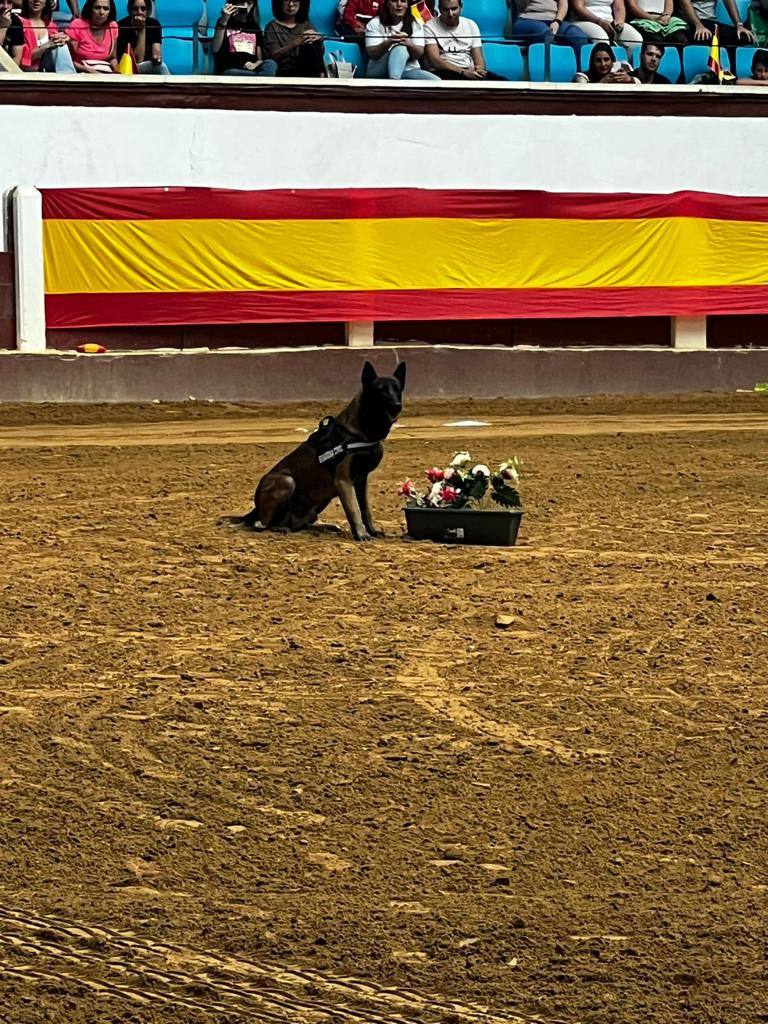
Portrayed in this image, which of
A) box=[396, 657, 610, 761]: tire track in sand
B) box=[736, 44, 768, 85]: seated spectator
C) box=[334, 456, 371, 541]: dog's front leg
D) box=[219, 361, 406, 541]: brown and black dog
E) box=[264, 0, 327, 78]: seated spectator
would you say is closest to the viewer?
box=[396, 657, 610, 761]: tire track in sand

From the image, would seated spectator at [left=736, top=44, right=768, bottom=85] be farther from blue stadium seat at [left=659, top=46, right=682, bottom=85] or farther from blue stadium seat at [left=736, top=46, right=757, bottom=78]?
blue stadium seat at [left=659, top=46, right=682, bottom=85]

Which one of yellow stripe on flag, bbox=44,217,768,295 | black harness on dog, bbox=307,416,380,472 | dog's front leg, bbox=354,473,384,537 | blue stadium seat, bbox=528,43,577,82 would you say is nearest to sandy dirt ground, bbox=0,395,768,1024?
dog's front leg, bbox=354,473,384,537

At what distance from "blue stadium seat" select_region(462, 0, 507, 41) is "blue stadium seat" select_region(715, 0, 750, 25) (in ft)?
9.85

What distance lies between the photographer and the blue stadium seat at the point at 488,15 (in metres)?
22.8

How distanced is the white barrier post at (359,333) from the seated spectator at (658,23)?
18.2 feet

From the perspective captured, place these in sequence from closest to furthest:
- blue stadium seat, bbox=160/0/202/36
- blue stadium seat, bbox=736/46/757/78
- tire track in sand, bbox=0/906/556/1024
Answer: tire track in sand, bbox=0/906/556/1024 < blue stadium seat, bbox=160/0/202/36 < blue stadium seat, bbox=736/46/757/78

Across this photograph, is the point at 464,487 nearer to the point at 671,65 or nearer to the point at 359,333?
the point at 359,333

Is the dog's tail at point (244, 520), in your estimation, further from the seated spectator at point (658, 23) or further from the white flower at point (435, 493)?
the seated spectator at point (658, 23)

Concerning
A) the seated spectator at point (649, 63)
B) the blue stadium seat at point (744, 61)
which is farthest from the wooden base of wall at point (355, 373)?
the blue stadium seat at point (744, 61)

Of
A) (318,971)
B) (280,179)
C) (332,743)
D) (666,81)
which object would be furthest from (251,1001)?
(666,81)

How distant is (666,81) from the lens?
22.7 metres

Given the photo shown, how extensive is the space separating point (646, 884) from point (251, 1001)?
1434mm

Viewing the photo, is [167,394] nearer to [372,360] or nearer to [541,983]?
[372,360]

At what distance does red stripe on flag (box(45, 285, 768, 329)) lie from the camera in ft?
64.0
